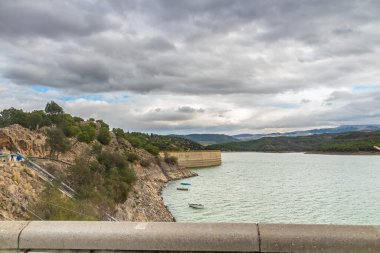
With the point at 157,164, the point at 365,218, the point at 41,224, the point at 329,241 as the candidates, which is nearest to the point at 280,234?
the point at 329,241

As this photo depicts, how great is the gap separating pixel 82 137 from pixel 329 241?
6394 cm

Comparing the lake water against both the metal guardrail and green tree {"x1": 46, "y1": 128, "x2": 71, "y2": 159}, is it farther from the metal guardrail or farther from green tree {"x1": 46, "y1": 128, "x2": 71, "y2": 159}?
green tree {"x1": 46, "y1": 128, "x2": 71, "y2": 159}

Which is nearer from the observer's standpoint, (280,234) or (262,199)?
(280,234)

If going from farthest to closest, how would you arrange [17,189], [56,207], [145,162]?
[145,162], [56,207], [17,189]

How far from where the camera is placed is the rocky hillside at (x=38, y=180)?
62.8 ft

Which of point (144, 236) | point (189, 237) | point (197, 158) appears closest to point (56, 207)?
point (144, 236)

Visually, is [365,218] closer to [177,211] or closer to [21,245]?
[177,211]

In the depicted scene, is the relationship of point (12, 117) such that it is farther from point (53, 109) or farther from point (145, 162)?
point (145, 162)

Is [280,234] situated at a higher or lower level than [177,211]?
higher

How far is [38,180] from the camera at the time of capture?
24.9 metres

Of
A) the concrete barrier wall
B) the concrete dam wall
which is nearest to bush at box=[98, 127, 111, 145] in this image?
the concrete dam wall

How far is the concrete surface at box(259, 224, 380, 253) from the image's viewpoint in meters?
3.78

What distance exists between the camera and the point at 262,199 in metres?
55.0

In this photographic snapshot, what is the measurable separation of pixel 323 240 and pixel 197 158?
5320 inches
